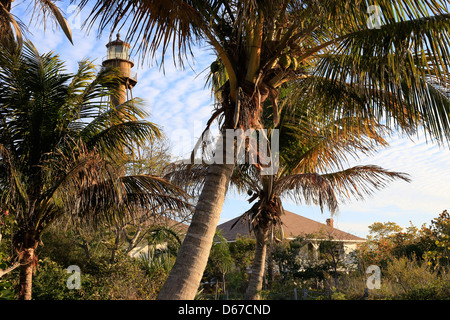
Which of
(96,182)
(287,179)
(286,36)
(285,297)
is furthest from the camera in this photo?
(285,297)

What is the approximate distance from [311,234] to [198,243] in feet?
47.4

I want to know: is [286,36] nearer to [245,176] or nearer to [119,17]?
[119,17]

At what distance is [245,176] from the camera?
10680 millimetres

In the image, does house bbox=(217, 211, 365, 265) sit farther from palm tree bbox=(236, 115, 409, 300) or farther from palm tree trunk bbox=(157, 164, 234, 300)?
palm tree trunk bbox=(157, 164, 234, 300)

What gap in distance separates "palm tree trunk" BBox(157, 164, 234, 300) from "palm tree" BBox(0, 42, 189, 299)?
2.69 metres

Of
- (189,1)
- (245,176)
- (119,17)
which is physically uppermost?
(189,1)

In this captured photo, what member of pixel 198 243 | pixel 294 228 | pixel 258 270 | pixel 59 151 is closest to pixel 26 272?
pixel 59 151

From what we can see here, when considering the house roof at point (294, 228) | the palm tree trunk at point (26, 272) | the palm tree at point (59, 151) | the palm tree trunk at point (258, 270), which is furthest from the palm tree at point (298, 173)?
the house roof at point (294, 228)

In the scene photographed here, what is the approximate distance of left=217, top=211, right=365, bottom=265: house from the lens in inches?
701

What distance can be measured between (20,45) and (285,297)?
1161cm

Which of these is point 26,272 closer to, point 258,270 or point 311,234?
point 258,270

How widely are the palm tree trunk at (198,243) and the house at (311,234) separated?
12675 mm

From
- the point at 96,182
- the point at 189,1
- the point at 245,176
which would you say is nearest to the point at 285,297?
the point at 245,176

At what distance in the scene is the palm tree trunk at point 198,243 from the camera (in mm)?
4215
